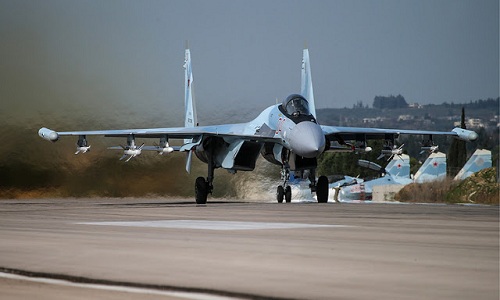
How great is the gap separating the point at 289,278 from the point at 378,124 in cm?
7793

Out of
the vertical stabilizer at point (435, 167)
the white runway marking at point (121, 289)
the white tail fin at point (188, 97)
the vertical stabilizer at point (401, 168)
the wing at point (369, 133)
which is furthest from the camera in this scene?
the vertical stabilizer at point (401, 168)

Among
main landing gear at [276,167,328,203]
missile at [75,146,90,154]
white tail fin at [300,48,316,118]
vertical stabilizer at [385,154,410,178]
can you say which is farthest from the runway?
vertical stabilizer at [385,154,410,178]

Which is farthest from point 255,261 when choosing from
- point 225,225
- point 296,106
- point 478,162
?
point 478,162

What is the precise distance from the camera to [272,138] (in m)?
33.1

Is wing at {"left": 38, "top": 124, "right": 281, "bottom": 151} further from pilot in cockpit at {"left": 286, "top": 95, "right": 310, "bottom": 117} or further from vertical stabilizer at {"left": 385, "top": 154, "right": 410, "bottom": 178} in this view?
vertical stabilizer at {"left": 385, "top": 154, "right": 410, "bottom": 178}

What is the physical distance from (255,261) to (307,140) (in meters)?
21.1

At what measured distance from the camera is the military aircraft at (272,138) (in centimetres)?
3152

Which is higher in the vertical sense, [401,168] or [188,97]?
[188,97]

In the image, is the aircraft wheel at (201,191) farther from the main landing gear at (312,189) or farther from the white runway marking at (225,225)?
the white runway marking at (225,225)

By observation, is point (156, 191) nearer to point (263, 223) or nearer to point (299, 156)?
point (299, 156)

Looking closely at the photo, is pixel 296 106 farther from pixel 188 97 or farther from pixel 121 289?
pixel 121 289

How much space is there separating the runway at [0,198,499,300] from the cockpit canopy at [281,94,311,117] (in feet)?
54.0

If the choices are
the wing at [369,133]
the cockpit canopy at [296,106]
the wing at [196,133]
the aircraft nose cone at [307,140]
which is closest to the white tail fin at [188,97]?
the wing at [196,133]

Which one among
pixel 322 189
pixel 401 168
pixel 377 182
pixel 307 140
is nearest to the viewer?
pixel 307 140
